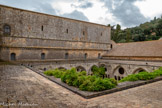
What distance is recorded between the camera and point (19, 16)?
21078 mm

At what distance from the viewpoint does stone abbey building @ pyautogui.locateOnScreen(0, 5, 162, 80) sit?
66.0ft

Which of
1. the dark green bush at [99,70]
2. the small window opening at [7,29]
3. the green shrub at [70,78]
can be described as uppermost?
the small window opening at [7,29]

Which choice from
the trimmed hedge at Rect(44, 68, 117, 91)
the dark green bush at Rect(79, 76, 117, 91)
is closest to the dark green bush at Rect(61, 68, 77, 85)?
the trimmed hedge at Rect(44, 68, 117, 91)

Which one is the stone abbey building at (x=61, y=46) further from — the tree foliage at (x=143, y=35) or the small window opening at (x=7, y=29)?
the tree foliage at (x=143, y=35)

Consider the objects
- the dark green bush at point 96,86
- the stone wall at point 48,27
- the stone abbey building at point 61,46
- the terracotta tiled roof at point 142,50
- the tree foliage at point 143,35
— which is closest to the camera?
the dark green bush at point 96,86

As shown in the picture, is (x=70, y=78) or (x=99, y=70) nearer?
(x=70, y=78)

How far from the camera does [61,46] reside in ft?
83.7

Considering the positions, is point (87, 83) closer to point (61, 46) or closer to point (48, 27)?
point (61, 46)

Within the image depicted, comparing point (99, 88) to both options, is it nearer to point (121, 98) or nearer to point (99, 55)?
point (121, 98)

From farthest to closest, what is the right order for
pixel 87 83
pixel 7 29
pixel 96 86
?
pixel 7 29 → pixel 87 83 → pixel 96 86

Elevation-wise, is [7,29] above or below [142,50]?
above

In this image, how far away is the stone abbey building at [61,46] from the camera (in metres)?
20.1

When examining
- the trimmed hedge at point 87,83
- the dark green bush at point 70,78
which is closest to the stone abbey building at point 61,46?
the dark green bush at point 70,78

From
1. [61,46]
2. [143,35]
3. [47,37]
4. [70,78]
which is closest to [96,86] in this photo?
[70,78]
